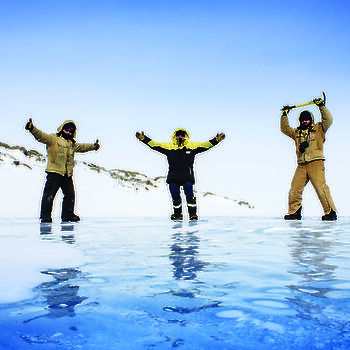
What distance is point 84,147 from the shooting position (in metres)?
7.41

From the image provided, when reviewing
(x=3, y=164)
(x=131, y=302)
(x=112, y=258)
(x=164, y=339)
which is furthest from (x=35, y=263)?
(x=3, y=164)

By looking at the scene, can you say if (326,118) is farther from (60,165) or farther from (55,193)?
(55,193)

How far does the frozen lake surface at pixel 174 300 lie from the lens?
1105 millimetres

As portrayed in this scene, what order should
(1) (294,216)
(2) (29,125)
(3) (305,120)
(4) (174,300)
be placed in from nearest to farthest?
1. (4) (174,300)
2. (2) (29,125)
3. (1) (294,216)
4. (3) (305,120)

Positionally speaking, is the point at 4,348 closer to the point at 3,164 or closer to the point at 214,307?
the point at 214,307

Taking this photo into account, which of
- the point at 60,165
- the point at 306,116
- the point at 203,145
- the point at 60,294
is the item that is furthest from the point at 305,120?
the point at 60,294

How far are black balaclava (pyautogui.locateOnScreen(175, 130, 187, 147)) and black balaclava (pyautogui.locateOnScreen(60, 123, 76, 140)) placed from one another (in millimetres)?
1952

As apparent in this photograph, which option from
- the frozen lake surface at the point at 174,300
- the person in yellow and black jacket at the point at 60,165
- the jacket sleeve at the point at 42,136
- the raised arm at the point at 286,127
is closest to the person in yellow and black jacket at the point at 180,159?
the raised arm at the point at 286,127

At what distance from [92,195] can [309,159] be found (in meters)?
9.54

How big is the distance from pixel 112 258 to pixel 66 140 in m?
4.98

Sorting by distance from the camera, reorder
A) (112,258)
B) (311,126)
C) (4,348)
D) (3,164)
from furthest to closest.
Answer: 1. (3,164)
2. (311,126)
3. (112,258)
4. (4,348)

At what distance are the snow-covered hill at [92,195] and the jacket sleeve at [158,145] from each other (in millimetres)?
4748

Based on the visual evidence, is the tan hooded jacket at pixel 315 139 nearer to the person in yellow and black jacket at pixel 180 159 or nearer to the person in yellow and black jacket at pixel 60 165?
the person in yellow and black jacket at pixel 180 159

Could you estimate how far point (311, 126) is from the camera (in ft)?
22.8
